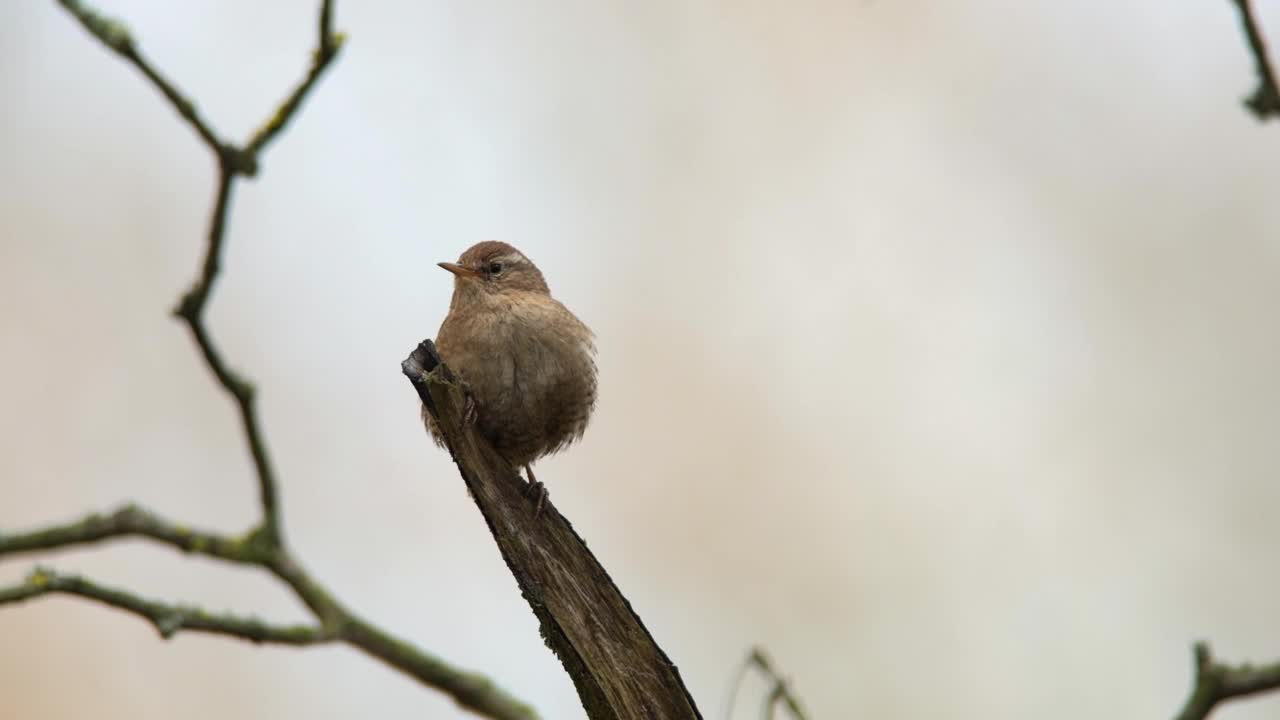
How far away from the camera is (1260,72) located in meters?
2.13

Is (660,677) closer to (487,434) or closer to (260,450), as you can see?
(260,450)

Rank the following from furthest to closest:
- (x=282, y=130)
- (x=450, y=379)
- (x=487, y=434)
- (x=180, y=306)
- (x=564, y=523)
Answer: (x=487, y=434) < (x=450, y=379) < (x=564, y=523) < (x=282, y=130) < (x=180, y=306)

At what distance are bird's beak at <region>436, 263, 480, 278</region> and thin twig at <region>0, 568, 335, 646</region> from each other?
10.4 feet

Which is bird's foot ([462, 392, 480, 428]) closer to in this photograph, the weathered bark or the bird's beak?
the weathered bark

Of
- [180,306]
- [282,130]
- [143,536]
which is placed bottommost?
[143,536]

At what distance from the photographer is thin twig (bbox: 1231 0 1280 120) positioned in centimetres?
210

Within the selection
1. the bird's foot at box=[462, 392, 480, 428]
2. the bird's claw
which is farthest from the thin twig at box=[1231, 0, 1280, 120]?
the bird's foot at box=[462, 392, 480, 428]

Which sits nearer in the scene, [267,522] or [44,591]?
[44,591]

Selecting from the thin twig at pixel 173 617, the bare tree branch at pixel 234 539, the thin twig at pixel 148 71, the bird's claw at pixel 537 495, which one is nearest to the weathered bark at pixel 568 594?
the bird's claw at pixel 537 495

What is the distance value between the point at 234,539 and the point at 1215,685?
1.75 meters

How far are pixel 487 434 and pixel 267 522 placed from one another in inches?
95.3

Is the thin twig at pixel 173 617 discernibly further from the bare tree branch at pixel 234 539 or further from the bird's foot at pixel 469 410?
the bird's foot at pixel 469 410

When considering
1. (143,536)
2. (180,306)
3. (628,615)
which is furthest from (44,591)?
(628,615)

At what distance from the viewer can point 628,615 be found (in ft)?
11.2
